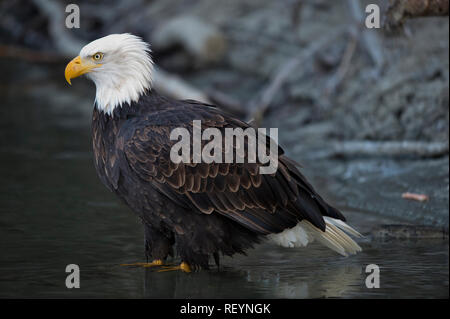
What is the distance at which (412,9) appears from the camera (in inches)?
254

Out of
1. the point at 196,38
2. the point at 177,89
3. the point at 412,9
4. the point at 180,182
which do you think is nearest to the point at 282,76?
the point at 177,89

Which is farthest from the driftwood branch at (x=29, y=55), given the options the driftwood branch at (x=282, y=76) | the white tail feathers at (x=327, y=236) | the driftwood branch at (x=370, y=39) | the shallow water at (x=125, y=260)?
the white tail feathers at (x=327, y=236)

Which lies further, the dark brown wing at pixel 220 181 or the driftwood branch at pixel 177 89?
the driftwood branch at pixel 177 89

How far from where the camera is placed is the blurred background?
521cm

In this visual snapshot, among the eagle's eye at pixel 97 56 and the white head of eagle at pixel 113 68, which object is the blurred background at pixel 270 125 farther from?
the eagle's eye at pixel 97 56

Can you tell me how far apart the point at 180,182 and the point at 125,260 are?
851 mm

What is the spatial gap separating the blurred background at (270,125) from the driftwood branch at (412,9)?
0.06 ft

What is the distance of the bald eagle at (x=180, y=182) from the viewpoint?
5.13m


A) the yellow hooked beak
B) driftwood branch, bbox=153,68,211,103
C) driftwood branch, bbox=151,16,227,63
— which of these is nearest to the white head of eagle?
the yellow hooked beak

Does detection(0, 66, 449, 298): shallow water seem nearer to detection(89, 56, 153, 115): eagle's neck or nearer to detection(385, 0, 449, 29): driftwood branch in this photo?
detection(89, 56, 153, 115): eagle's neck

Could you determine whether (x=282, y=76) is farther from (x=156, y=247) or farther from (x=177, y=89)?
(x=156, y=247)

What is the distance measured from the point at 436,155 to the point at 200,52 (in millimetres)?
6139

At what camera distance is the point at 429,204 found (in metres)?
6.74

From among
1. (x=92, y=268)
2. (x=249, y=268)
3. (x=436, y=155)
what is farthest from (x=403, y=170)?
(x=92, y=268)
